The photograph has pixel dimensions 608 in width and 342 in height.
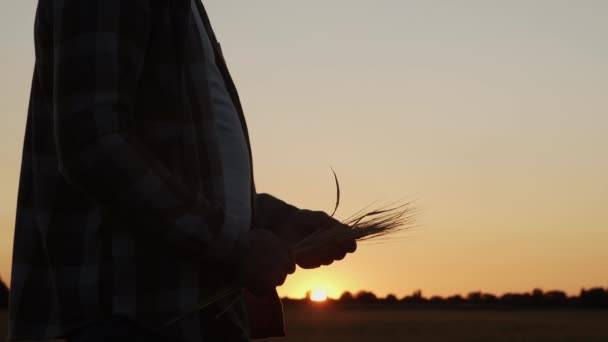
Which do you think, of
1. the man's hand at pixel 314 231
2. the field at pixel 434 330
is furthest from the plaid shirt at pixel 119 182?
the field at pixel 434 330

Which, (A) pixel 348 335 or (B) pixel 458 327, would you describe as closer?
(A) pixel 348 335

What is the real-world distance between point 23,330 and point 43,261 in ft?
0.50

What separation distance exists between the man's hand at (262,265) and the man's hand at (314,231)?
17.1 inches

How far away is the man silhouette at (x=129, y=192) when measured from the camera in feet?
6.78

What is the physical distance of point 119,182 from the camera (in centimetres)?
204

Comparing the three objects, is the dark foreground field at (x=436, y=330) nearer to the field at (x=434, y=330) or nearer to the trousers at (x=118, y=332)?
the field at (x=434, y=330)

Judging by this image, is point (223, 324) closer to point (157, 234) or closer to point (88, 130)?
Answer: point (157, 234)

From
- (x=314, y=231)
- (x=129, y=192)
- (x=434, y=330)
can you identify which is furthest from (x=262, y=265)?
(x=434, y=330)

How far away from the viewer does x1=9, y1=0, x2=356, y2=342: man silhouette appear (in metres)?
2.07

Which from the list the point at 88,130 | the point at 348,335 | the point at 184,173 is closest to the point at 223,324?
the point at 184,173

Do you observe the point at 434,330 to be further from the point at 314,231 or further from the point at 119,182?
the point at 119,182

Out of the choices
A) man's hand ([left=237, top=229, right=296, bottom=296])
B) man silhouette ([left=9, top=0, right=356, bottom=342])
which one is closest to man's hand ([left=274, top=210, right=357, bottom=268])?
man silhouette ([left=9, top=0, right=356, bottom=342])

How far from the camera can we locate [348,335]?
2569cm

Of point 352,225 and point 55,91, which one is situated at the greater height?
point 55,91
